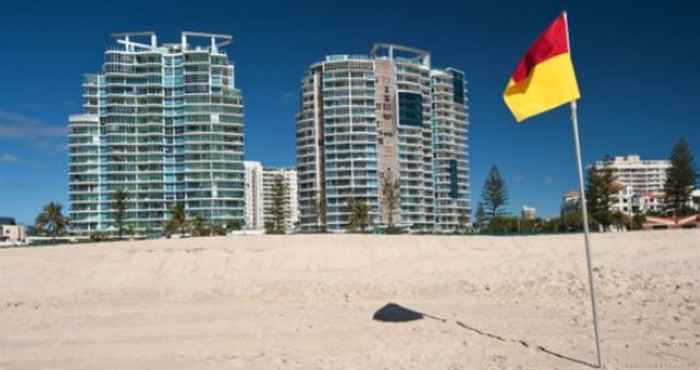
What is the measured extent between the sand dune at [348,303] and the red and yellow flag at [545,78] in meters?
3.59

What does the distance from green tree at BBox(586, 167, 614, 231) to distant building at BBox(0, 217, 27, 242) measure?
349 feet

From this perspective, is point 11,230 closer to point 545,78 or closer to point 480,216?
point 480,216

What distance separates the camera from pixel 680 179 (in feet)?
245

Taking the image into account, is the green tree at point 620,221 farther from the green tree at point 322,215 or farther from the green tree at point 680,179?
the green tree at point 322,215

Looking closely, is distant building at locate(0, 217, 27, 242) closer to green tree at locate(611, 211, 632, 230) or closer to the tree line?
the tree line

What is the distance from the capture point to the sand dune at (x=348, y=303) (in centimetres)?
826

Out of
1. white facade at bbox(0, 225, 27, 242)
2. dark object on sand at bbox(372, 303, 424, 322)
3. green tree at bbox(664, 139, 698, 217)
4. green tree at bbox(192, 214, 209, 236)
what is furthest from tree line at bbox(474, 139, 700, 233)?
white facade at bbox(0, 225, 27, 242)

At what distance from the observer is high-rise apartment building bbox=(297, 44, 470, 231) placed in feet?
339

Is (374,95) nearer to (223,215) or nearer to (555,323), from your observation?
(223,215)

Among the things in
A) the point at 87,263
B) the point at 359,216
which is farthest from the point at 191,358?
the point at 359,216

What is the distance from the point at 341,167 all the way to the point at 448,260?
8530 cm

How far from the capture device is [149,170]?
9838cm

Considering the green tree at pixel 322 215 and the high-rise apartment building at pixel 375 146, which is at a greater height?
the high-rise apartment building at pixel 375 146

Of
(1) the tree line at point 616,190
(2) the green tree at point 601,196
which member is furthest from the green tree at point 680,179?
(2) the green tree at point 601,196
